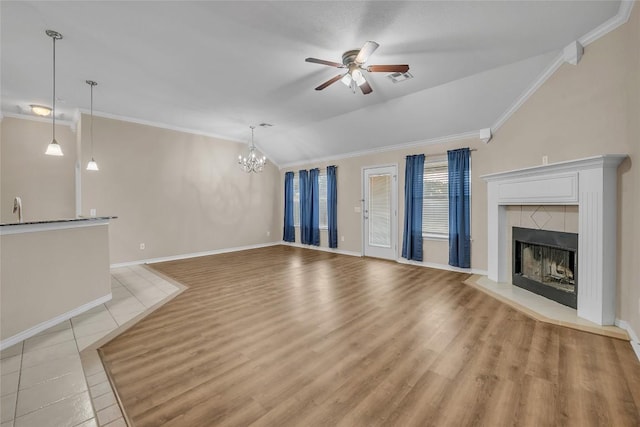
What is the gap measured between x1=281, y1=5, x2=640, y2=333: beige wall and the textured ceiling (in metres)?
0.29

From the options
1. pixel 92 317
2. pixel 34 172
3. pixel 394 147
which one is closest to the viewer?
pixel 92 317

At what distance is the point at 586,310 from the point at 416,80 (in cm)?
356

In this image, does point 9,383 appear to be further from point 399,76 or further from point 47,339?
point 399,76

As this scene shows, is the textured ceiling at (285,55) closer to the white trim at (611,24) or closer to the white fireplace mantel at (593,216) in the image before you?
the white trim at (611,24)

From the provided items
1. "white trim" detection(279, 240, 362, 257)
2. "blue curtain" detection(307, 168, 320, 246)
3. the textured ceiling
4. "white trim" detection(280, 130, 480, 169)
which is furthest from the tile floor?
"white trim" detection(280, 130, 480, 169)

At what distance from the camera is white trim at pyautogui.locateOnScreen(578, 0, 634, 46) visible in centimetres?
242

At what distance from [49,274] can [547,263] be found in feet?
19.9

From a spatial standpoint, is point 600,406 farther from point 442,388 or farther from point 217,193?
point 217,193

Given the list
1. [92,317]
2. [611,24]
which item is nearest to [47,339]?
[92,317]

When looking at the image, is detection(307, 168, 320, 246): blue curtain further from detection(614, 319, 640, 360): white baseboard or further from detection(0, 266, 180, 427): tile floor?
detection(614, 319, 640, 360): white baseboard

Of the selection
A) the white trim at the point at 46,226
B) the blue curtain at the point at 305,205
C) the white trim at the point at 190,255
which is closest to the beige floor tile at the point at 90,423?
the white trim at the point at 46,226

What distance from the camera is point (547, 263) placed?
3.56 metres

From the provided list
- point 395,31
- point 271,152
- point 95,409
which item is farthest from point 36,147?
point 395,31

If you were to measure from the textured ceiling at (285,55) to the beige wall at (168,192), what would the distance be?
702mm
